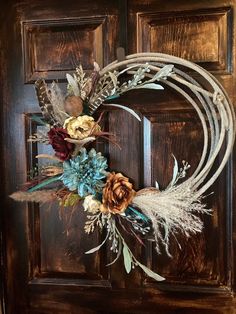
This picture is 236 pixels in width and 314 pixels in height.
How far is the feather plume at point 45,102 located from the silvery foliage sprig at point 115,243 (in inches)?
11.2

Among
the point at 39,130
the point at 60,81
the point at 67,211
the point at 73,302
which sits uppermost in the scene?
the point at 60,81

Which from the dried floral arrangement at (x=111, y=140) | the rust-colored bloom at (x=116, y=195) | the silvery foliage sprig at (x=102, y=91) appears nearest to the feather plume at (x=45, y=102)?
the dried floral arrangement at (x=111, y=140)

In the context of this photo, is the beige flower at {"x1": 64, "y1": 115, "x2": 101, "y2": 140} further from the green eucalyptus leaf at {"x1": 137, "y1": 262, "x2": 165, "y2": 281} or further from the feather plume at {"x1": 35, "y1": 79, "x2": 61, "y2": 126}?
the green eucalyptus leaf at {"x1": 137, "y1": 262, "x2": 165, "y2": 281}

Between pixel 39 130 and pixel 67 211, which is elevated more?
pixel 39 130

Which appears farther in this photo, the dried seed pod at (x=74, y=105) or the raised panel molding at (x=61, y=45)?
the raised panel molding at (x=61, y=45)

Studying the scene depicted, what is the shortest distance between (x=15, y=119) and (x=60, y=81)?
0.58ft

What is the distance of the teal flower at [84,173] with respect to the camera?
1.01 metres

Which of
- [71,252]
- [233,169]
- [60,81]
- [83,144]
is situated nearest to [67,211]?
[71,252]

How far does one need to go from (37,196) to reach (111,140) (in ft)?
0.82

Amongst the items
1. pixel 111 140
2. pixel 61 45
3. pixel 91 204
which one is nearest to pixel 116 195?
pixel 91 204

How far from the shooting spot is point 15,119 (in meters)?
1.18

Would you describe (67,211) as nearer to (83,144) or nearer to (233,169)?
(83,144)

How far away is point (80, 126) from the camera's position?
1.01 meters

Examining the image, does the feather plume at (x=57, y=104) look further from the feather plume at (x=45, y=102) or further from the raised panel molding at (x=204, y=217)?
the raised panel molding at (x=204, y=217)
